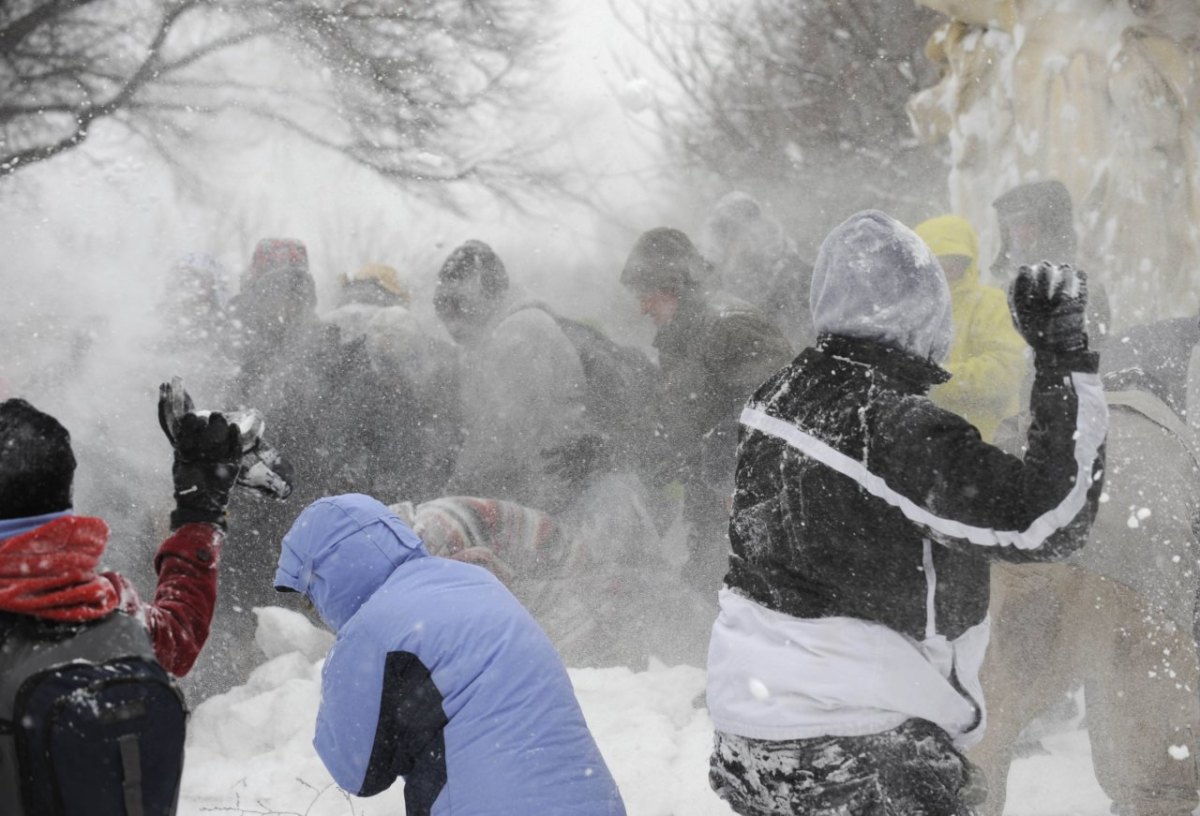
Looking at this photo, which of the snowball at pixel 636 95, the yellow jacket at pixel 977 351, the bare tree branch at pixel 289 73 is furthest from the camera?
the snowball at pixel 636 95

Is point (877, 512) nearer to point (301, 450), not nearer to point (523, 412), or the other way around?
point (523, 412)

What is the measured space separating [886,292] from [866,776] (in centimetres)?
74

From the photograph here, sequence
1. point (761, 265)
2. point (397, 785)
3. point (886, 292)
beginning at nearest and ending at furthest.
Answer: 1. point (886, 292)
2. point (397, 785)
3. point (761, 265)

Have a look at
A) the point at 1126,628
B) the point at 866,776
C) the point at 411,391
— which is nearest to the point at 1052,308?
the point at 866,776

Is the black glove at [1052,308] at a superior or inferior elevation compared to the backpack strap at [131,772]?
superior

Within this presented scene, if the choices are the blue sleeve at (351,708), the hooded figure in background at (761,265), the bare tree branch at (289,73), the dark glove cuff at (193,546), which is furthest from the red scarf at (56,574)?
the bare tree branch at (289,73)

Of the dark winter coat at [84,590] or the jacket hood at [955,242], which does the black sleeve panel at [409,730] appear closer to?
the dark winter coat at [84,590]

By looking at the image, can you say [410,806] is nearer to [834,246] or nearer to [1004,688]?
[834,246]

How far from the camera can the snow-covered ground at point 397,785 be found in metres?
2.76

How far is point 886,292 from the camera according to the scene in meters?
1.63

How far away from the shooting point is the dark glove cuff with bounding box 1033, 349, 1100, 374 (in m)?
1.39

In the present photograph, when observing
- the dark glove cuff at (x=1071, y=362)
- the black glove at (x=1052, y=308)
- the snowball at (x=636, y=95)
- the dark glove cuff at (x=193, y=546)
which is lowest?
the dark glove cuff at (x=193, y=546)

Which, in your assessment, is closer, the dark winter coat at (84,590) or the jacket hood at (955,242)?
the dark winter coat at (84,590)

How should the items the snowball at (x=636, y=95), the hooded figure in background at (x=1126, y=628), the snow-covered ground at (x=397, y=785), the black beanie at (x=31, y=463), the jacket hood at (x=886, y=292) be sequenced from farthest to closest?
the snowball at (x=636, y=95) < the snow-covered ground at (x=397, y=785) < the hooded figure in background at (x=1126, y=628) < the jacket hood at (x=886, y=292) < the black beanie at (x=31, y=463)
